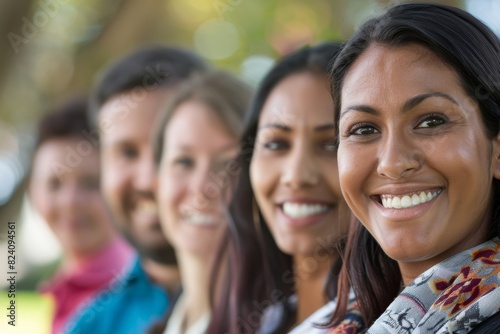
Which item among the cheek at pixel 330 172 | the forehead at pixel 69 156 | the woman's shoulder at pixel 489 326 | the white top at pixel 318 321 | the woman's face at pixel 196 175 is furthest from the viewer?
the forehead at pixel 69 156

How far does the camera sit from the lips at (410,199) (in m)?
1.22

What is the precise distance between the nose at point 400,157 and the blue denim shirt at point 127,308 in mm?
1472

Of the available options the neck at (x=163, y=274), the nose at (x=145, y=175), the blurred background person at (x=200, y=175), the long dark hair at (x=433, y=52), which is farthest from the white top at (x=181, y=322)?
the long dark hair at (x=433, y=52)

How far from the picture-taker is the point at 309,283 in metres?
1.93

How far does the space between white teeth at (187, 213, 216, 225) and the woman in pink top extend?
61 centimetres

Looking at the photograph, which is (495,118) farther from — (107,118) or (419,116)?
(107,118)

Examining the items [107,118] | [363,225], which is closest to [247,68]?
[107,118]

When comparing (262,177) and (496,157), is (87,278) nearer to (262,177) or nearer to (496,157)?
(262,177)

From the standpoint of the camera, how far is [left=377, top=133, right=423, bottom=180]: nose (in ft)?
3.97

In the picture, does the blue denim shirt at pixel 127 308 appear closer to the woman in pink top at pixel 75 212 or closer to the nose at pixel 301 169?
the woman in pink top at pixel 75 212

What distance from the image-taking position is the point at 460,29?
122 cm

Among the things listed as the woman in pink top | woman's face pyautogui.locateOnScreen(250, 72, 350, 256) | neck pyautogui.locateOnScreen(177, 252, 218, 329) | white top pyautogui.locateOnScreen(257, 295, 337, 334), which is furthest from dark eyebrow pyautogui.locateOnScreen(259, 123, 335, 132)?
the woman in pink top

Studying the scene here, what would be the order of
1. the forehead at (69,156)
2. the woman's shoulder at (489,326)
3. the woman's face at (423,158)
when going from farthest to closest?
the forehead at (69,156), the woman's face at (423,158), the woman's shoulder at (489,326)

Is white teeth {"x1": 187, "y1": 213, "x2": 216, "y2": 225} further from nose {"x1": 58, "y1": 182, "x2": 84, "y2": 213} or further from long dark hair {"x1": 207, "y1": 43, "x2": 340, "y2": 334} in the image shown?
nose {"x1": 58, "y1": 182, "x2": 84, "y2": 213}
